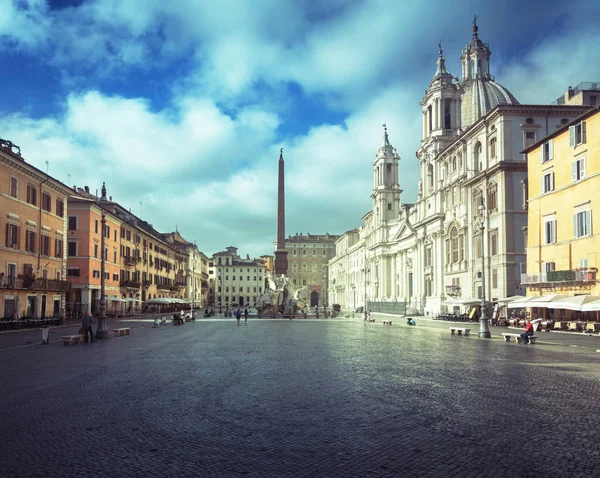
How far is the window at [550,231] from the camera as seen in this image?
36456mm

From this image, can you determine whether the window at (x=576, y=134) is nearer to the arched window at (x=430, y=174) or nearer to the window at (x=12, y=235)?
the arched window at (x=430, y=174)

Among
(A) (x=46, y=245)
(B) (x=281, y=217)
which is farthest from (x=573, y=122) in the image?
(A) (x=46, y=245)

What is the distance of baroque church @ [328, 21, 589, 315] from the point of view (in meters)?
45.0

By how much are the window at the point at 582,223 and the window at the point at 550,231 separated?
241cm

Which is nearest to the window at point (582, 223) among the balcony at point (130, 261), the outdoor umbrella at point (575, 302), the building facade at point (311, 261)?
the outdoor umbrella at point (575, 302)

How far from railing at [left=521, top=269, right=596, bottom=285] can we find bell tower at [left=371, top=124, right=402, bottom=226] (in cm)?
4986

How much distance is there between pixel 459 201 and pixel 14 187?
39.1m

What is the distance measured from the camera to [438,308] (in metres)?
58.5

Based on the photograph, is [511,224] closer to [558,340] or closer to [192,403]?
[558,340]

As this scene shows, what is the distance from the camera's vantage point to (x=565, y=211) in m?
35.0

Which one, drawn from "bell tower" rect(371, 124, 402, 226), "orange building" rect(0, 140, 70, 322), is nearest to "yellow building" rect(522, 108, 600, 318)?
"orange building" rect(0, 140, 70, 322)

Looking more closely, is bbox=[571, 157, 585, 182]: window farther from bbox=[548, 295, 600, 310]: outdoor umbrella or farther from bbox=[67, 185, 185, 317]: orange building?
bbox=[67, 185, 185, 317]: orange building

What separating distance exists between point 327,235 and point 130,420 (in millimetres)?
141737

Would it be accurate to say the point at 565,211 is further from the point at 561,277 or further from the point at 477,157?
the point at 477,157
